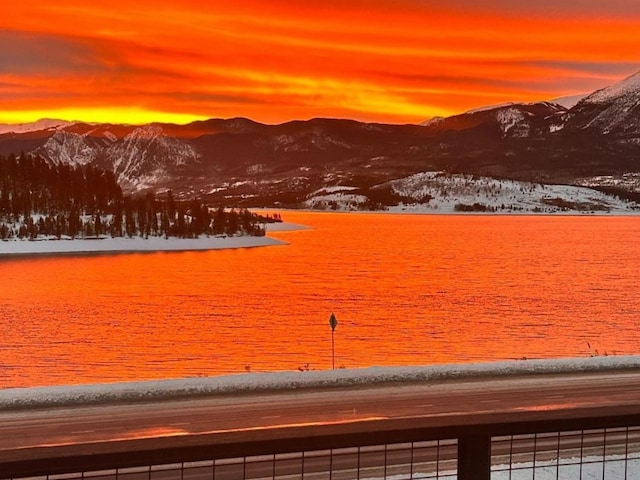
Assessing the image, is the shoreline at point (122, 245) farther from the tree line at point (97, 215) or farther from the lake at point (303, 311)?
the lake at point (303, 311)

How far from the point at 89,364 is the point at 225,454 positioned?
39837 mm

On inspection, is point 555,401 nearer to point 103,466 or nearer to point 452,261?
point 103,466

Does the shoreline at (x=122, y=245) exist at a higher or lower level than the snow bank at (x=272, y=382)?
lower

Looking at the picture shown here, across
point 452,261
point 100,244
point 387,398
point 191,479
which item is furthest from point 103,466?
point 100,244

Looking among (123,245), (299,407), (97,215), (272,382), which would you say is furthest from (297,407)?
(97,215)

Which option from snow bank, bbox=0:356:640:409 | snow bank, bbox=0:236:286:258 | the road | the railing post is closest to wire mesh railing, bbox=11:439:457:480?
the road

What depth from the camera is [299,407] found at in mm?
20047

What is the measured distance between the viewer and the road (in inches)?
695

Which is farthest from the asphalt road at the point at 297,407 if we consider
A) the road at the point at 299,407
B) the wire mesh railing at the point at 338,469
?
the wire mesh railing at the point at 338,469

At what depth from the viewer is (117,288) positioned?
79938 millimetres

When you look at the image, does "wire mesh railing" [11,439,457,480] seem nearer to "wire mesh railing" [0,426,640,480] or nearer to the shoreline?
"wire mesh railing" [0,426,640,480]

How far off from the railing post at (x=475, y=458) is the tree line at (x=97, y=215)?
14756cm

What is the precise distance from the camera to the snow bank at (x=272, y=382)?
2178 centimetres

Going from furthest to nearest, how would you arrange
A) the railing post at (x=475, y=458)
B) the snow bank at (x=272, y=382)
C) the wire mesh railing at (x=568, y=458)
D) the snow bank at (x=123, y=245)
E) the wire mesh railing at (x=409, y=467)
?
the snow bank at (x=123, y=245)
the snow bank at (x=272, y=382)
the wire mesh railing at (x=568, y=458)
the wire mesh railing at (x=409, y=467)
the railing post at (x=475, y=458)
